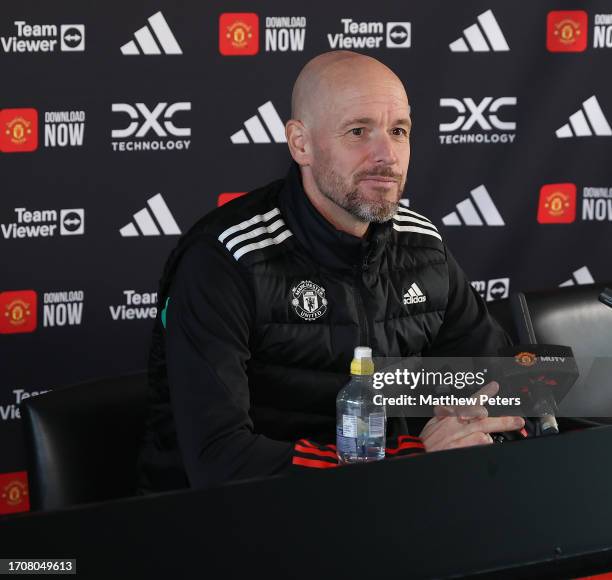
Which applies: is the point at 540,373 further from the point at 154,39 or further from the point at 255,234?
the point at 154,39

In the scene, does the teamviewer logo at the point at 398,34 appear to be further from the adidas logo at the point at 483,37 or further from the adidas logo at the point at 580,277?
the adidas logo at the point at 580,277

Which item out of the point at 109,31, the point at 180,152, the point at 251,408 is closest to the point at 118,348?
the point at 180,152

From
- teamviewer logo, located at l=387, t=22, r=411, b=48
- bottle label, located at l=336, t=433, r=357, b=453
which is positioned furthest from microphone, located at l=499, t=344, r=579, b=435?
teamviewer logo, located at l=387, t=22, r=411, b=48

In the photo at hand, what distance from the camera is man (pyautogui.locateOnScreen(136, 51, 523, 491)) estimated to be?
1.75 meters

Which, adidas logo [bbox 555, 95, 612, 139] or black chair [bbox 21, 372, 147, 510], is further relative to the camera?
adidas logo [bbox 555, 95, 612, 139]

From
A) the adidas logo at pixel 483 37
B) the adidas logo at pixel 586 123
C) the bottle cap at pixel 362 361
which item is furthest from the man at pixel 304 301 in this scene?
the adidas logo at pixel 586 123

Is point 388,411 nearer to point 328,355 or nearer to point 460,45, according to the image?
point 328,355

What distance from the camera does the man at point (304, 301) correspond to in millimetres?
1747

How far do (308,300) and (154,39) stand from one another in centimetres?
131

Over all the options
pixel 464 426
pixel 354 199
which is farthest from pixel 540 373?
pixel 354 199

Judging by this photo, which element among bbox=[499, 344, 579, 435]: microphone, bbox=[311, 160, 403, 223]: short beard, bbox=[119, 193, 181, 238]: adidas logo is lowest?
bbox=[499, 344, 579, 435]: microphone

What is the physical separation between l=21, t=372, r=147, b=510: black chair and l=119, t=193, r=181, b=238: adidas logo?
3.90 feet

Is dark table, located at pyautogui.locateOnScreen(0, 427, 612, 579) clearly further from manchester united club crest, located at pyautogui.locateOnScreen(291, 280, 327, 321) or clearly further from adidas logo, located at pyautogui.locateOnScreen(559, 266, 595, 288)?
adidas logo, located at pyautogui.locateOnScreen(559, 266, 595, 288)

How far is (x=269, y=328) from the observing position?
1.85 meters
